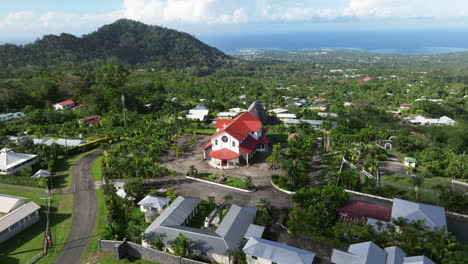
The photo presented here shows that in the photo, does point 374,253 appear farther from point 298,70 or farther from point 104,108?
point 298,70

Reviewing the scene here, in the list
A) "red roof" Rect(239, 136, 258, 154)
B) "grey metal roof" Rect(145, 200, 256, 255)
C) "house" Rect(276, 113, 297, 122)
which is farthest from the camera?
"house" Rect(276, 113, 297, 122)

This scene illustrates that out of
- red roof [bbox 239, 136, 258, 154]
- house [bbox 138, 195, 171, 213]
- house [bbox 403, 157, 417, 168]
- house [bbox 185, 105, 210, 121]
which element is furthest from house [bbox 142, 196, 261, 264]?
house [bbox 185, 105, 210, 121]

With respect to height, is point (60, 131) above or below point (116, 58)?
below

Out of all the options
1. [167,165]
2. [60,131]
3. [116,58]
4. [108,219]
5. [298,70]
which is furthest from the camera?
[298,70]

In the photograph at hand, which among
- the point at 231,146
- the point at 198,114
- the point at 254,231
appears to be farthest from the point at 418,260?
the point at 198,114

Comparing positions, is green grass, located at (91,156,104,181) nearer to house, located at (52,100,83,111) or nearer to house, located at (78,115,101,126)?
house, located at (78,115,101,126)

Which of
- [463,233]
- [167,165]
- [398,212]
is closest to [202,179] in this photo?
[167,165]
